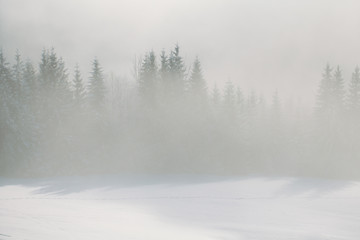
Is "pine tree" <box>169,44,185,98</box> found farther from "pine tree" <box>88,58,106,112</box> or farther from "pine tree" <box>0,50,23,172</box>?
"pine tree" <box>0,50,23,172</box>

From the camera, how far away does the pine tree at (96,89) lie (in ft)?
119

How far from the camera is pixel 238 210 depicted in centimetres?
1563

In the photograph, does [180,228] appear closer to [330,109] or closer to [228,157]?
[228,157]

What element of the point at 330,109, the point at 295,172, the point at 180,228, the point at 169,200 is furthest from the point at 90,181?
the point at 330,109

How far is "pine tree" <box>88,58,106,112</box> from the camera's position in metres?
36.4

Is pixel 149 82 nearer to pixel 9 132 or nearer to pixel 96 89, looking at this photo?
pixel 96 89

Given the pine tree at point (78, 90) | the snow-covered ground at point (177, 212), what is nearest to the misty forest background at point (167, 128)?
the pine tree at point (78, 90)

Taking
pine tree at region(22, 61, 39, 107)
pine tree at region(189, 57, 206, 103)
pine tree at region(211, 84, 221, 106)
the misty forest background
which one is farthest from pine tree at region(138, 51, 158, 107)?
pine tree at region(22, 61, 39, 107)

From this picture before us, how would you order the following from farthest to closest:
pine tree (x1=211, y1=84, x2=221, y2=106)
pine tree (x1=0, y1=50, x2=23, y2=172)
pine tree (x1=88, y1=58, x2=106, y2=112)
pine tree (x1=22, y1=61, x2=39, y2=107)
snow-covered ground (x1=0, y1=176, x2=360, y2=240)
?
pine tree (x1=211, y1=84, x2=221, y2=106) < pine tree (x1=88, y1=58, x2=106, y2=112) < pine tree (x1=22, y1=61, x2=39, y2=107) < pine tree (x1=0, y1=50, x2=23, y2=172) < snow-covered ground (x1=0, y1=176, x2=360, y2=240)

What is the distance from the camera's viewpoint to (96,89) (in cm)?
3731

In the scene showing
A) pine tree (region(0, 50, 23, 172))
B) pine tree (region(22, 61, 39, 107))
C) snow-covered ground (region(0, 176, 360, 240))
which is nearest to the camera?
snow-covered ground (region(0, 176, 360, 240))

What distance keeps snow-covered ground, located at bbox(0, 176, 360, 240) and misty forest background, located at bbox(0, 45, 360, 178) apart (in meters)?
5.79

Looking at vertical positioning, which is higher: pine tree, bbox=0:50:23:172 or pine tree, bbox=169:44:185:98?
pine tree, bbox=169:44:185:98

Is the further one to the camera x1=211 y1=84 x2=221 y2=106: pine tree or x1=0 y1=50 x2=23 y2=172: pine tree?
x1=211 y1=84 x2=221 y2=106: pine tree
